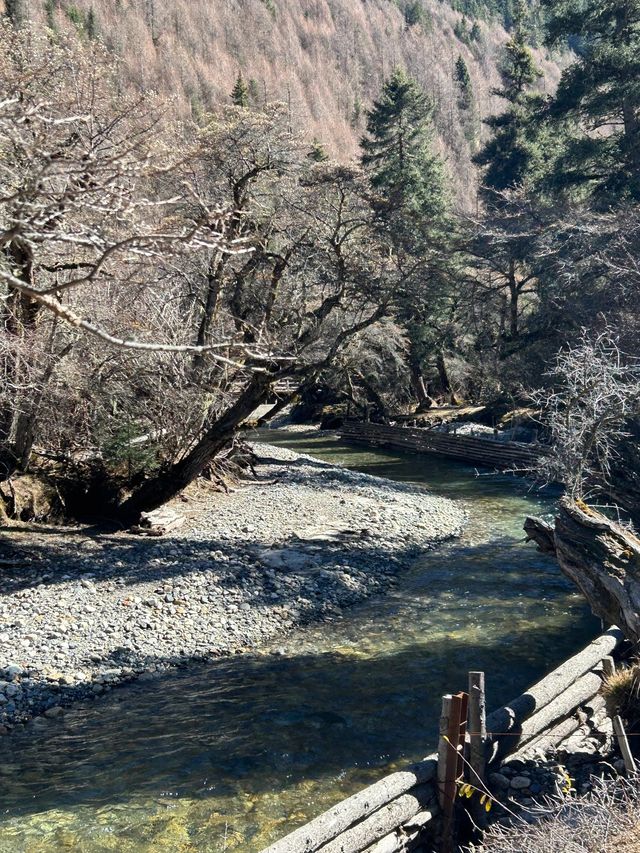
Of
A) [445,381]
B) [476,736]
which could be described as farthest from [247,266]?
[445,381]

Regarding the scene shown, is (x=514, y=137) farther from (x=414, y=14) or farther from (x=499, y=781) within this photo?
(x=414, y=14)

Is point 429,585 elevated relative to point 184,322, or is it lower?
lower

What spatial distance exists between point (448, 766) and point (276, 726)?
2.33m

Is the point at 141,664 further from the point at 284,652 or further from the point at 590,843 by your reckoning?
the point at 590,843

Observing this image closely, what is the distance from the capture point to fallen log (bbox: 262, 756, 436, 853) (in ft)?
14.7

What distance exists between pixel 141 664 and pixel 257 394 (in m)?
5.43

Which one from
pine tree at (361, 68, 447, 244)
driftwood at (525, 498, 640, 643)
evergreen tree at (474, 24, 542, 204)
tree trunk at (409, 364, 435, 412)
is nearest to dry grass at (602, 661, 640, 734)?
driftwood at (525, 498, 640, 643)

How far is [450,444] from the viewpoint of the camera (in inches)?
973

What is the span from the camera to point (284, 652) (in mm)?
9109

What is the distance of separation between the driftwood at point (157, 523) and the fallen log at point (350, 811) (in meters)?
8.03

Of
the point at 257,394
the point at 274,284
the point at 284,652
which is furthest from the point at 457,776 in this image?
the point at 274,284

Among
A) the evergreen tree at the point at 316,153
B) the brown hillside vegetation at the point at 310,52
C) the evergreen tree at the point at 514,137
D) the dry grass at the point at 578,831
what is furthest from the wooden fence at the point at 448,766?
the brown hillside vegetation at the point at 310,52

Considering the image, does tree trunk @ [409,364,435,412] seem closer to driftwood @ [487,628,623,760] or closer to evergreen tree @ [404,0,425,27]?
driftwood @ [487,628,623,760]

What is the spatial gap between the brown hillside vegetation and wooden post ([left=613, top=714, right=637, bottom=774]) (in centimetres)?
6157
